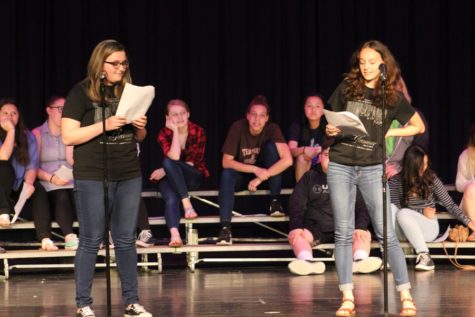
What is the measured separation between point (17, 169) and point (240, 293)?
227cm

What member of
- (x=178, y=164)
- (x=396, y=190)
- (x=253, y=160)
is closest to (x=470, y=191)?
(x=396, y=190)

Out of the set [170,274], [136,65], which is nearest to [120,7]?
[136,65]

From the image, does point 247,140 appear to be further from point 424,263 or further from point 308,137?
point 424,263

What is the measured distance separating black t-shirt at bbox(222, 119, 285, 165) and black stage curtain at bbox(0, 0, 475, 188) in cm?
124

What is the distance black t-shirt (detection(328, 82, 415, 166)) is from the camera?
15.4ft

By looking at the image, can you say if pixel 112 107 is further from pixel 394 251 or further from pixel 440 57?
pixel 440 57

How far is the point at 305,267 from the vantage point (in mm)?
6734

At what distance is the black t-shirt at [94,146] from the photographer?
4.47 metres

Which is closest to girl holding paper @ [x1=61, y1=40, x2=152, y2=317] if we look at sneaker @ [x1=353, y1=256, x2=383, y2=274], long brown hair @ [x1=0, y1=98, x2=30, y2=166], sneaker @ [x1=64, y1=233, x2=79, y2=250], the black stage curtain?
sneaker @ [x1=64, y1=233, x2=79, y2=250]

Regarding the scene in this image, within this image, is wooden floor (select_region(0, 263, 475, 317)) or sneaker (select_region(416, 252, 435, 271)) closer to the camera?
wooden floor (select_region(0, 263, 475, 317))

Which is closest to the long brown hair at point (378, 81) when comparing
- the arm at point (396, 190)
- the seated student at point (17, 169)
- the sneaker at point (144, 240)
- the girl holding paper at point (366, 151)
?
the girl holding paper at point (366, 151)

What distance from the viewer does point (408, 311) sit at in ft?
15.5

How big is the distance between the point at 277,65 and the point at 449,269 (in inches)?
107

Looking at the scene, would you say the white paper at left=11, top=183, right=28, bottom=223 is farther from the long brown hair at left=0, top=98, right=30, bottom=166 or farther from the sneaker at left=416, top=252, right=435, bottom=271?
the sneaker at left=416, top=252, right=435, bottom=271
